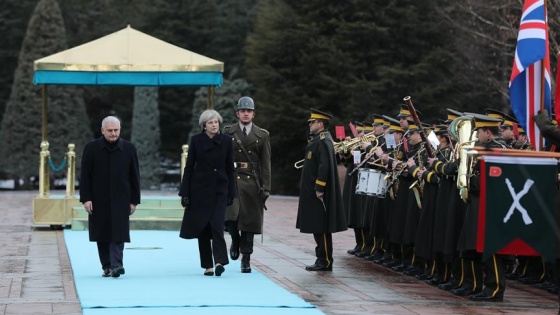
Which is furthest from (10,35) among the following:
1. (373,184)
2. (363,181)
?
(373,184)

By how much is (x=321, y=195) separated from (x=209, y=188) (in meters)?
1.62

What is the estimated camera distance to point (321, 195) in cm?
1495

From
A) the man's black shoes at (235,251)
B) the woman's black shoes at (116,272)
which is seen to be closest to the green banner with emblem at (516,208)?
the woman's black shoes at (116,272)

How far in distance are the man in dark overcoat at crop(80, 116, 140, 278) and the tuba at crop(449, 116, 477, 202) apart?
12.2ft

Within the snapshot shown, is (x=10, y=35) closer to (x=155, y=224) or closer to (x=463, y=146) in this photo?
(x=155, y=224)

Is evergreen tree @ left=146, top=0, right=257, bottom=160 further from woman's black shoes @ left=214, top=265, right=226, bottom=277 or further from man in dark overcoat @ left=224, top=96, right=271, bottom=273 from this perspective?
woman's black shoes @ left=214, top=265, right=226, bottom=277

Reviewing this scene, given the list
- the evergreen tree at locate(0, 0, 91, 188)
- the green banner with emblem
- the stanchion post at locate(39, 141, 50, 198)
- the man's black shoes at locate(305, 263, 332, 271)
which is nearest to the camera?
the green banner with emblem

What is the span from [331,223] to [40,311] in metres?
4.93

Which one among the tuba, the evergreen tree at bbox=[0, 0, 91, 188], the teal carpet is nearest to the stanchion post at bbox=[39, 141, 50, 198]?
the teal carpet

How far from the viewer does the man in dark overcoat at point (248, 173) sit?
14773mm

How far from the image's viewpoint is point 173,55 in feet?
74.2

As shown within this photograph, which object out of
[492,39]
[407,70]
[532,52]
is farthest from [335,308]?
[407,70]

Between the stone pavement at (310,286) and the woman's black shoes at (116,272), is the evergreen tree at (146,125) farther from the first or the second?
the woman's black shoes at (116,272)

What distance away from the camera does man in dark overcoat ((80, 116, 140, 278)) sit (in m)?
13.7
